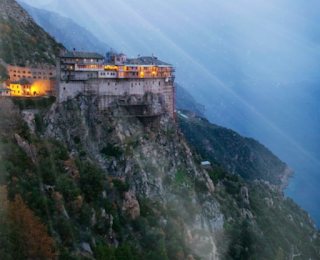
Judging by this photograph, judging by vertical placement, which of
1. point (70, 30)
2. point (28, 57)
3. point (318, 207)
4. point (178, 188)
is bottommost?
point (318, 207)

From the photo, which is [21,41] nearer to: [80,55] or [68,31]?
[80,55]

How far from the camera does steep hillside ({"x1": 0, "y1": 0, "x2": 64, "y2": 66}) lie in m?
52.0

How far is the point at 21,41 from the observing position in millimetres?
56469

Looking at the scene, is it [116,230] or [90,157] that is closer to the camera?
[116,230]

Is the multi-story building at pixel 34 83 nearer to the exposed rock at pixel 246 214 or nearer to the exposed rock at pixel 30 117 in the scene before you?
the exposed rock at pixel 30 117

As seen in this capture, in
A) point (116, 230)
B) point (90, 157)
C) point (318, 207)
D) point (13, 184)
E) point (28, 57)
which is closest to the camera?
point (13, 184)

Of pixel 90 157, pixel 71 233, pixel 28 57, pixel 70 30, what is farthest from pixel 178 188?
pixel 70 30

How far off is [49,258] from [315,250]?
137 feet

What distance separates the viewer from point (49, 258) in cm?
1717

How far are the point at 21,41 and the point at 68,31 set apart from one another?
98482 mm

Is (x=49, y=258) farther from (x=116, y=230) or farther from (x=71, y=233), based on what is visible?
(x=116, y=230)

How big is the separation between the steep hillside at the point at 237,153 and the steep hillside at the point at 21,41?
35.9m

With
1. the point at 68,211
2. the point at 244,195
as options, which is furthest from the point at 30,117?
the point at 244,195

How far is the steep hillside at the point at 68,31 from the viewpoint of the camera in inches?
5374
